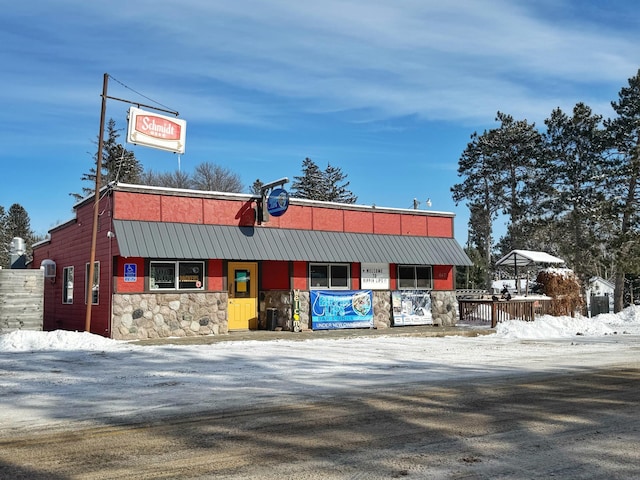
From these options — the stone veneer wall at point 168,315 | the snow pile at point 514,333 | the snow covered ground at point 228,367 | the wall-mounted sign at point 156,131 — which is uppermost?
the wall-mounted sign at point 156,131

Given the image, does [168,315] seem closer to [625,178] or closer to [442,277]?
[442,277]

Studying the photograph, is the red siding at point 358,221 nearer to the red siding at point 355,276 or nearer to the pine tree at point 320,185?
the red siding at point 355,276

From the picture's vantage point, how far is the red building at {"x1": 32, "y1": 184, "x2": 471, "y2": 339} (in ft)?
61.9

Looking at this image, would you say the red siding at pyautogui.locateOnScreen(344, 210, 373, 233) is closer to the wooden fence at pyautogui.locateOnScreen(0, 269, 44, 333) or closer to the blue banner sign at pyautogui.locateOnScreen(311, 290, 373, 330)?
the blue banner sign at pyautogui.locateOnScreen(311, 290, 373, 330)

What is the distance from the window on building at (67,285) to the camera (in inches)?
906

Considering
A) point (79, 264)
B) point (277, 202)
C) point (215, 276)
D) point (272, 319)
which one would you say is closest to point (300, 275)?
point (272, 319)

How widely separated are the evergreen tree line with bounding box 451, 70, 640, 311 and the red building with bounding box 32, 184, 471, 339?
16.0 m

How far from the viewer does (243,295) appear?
21578 millimetres

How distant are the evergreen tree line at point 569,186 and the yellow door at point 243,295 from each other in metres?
22.1

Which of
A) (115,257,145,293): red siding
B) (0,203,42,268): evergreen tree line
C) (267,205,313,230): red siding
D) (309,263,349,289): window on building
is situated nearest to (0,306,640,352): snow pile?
(115,257,145,293): red siding

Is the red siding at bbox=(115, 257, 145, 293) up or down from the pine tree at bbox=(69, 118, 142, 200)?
down

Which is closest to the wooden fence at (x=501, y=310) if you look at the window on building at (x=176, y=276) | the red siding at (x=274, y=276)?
the red siding at (x=274, y=276)

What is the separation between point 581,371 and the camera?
11555 millimetres

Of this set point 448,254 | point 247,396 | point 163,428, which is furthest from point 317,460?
point 448,254
